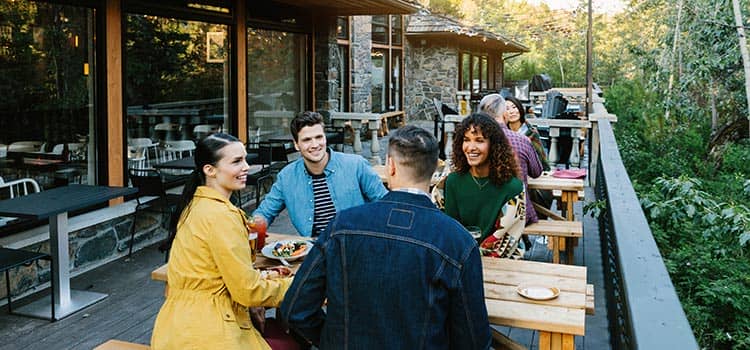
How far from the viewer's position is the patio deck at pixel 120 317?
429cm

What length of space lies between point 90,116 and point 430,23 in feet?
43.2

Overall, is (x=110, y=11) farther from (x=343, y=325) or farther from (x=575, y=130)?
(x=575, y=130)

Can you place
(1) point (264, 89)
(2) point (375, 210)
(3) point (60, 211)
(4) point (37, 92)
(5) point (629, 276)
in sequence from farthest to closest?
(1) point (264, 89)
(4) point (37, 92)
(3) point (60, 211)
(2) point (375, 210)
(5) point (629, 276)

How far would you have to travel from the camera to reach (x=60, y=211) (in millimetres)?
4297

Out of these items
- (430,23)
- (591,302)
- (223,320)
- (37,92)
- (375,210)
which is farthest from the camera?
(430,23)

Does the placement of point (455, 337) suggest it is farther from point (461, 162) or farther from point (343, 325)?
point (461, 162)

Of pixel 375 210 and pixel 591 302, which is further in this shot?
pixel 591 302

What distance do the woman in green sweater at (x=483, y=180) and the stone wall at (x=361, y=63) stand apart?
9397 millimetres

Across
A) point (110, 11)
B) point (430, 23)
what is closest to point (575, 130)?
point (110, 11)

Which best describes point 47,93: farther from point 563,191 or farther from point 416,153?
point 416,153

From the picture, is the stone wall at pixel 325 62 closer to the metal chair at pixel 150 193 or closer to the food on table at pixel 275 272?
the metal chair at pixel 150 193

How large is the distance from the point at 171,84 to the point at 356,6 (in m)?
3.42

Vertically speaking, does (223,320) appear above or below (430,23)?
below

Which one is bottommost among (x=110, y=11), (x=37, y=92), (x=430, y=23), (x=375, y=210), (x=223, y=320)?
(x=223, y=320)
